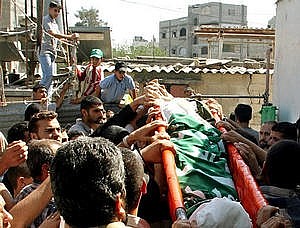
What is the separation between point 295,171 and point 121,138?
118cm

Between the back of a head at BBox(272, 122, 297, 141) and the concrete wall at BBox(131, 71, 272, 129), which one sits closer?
the back of a head at BBox(272, 122, 297, 141)

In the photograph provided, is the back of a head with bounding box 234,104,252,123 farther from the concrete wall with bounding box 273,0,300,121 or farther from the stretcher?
the stretcher

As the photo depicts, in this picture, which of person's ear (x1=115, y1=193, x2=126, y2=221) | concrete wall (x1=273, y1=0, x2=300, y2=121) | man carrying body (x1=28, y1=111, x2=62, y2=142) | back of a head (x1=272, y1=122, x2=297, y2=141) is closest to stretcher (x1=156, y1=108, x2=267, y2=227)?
person's ear (x1=115, y1=193, x2=126, y2=221)

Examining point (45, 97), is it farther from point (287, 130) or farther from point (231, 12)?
point (231, 12)

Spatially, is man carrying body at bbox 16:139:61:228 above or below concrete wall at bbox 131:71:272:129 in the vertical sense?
above

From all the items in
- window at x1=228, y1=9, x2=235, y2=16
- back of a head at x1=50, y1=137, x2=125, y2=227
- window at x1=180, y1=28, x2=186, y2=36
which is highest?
window at x1=228, y1=9, x2=235, y2=16

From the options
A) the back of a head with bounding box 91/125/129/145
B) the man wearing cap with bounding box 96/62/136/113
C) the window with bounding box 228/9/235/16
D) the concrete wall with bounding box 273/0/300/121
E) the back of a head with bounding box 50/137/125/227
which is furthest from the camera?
the window with bounding box 228/9/235/16

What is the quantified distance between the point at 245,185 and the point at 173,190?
41 cm

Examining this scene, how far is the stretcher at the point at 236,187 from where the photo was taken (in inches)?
96.2

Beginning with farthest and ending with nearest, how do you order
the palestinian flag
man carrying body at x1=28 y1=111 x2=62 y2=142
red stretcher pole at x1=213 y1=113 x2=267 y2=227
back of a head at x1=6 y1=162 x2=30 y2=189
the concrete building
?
the concrete building < man carrying body at x1=28 y1=111 x2=62 y2=142 < back of a head at x1=6 y1=162 x2=30 y2=189 < the palestinian flag < red stretcher pole at x1=213 y1=113 x2=267 y2=227

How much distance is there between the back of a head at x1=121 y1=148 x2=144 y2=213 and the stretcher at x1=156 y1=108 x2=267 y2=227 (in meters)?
0.20

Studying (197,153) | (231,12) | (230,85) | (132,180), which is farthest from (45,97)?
(231,12)

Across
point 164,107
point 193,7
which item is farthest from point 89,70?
point 193,7

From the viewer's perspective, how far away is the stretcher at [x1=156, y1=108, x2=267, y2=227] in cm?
244
